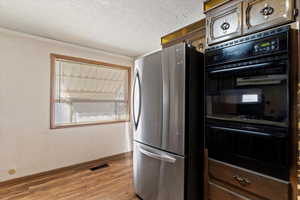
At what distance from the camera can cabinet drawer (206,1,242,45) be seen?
1.33 m

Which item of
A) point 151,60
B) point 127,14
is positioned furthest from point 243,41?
point 127,14

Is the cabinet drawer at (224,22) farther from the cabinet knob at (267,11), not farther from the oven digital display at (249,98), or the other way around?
the oven digital display at (249,98)

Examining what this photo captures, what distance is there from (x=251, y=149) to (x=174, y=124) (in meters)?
0.65

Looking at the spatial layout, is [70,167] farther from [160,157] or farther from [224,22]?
[224,22]

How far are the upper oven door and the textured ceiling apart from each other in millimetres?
942

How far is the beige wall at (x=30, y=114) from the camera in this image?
2.49 m

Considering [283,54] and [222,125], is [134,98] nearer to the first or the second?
[222,125]

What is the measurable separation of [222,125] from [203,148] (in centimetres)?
36

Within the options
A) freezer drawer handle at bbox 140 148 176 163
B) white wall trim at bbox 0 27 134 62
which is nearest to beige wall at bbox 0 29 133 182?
white wall trim at bbox 0 27 134 62

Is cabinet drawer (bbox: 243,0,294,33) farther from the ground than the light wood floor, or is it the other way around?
cabinet drawer (bbox: 243,0,294,33)

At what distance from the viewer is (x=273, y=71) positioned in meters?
1.11

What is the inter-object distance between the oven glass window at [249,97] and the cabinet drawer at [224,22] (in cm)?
34

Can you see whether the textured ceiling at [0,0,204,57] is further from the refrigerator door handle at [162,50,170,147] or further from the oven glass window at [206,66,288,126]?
the oven glass window at [206,66,288,126]

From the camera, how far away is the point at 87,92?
3.35 m
